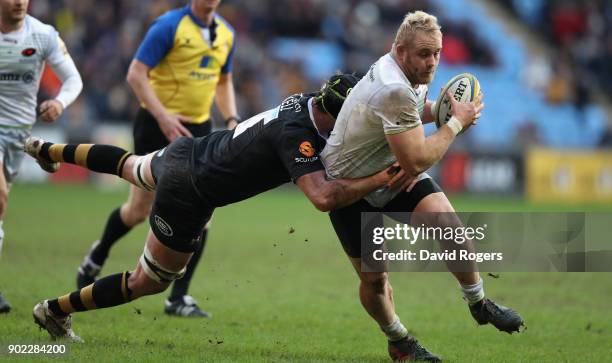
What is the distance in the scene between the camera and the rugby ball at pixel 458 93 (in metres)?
6.32

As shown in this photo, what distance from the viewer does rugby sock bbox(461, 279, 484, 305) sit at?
21.5 ft

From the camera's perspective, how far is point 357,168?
6.34 meters

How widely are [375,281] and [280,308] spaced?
2607 millimetres

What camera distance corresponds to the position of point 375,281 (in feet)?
22.1

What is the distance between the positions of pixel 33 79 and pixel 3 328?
238 centimetres

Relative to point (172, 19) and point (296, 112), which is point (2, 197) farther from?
point (296, 112)

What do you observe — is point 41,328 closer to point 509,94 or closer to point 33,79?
point 33,79

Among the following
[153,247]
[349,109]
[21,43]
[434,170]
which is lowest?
[434,170]

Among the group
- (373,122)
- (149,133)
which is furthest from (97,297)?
(149,133)

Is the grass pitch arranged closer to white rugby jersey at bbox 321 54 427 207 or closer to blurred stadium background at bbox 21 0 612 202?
white rugby jersey at bbox 321 54 427 207

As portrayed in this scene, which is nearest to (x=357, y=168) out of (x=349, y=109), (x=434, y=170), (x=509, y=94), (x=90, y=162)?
(x=349, y=109)

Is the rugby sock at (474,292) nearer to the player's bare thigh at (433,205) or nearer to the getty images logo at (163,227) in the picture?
the player's bare thigh at (433,205)

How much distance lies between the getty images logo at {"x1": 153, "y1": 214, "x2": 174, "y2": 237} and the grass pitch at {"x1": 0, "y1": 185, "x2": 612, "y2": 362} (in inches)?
34.2

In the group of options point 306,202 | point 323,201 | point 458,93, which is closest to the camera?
point 323,201
